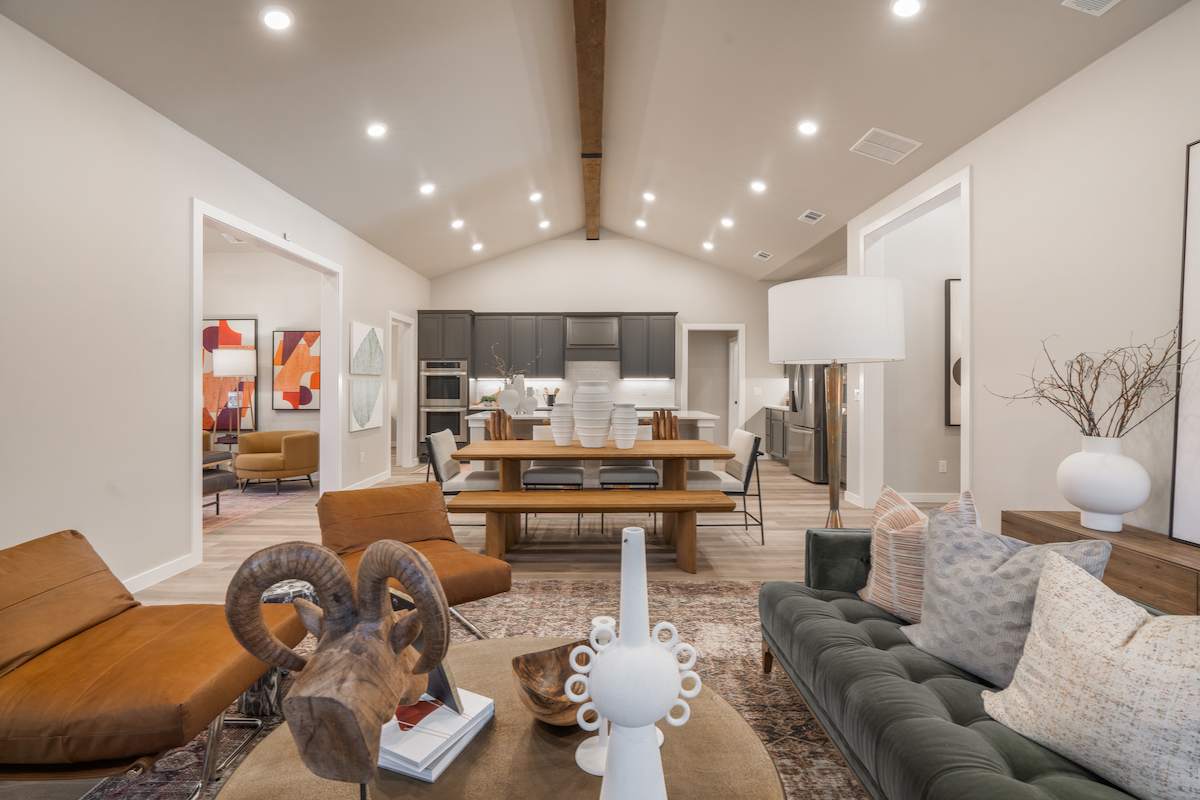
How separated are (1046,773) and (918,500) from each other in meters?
4.90

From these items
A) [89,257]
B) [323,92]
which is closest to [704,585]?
[89,257]

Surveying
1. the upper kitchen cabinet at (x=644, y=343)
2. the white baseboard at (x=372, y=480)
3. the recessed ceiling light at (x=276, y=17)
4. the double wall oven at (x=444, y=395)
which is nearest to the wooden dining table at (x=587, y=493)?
the recessed ceiling light at (x=276, y=17)

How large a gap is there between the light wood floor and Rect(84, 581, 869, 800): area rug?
26 cm

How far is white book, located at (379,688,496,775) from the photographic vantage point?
104 cm

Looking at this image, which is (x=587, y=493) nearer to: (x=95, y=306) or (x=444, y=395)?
(x=95, y=306)

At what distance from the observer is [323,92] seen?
362 centimetres

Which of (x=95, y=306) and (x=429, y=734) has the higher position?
(x=95, y=306)

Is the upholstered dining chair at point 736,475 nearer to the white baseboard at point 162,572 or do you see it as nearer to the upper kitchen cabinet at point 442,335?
the white baseboard at point 162,572

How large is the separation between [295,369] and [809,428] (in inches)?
257

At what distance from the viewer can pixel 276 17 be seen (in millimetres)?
2896

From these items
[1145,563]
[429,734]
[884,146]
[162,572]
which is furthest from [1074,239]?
[162,572]

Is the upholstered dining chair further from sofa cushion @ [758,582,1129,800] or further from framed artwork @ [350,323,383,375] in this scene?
framed artwork @ [350,323,383,375]

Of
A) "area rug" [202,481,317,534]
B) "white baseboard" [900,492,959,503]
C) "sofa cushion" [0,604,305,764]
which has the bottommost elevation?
"area rug" [202,481,317,534]

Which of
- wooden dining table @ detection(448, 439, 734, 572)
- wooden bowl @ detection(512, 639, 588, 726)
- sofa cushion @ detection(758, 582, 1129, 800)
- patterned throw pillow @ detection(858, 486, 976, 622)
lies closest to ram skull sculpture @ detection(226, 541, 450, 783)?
wooden bowl @ detection(512, 639, 588, 726)
